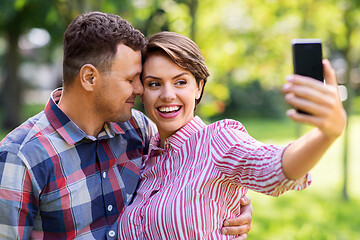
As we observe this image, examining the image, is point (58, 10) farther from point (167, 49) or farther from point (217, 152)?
point (217, 152)

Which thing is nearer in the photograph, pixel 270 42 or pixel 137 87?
pixel 137 87

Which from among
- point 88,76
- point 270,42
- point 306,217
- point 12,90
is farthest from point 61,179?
point 12,90

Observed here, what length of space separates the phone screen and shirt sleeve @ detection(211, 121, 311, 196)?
369 mm

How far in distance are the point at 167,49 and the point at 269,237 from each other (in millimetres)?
3427

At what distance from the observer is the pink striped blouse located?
172 cm

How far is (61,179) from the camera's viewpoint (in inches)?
82.7

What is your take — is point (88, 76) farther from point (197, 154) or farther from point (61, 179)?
point (197, 154)

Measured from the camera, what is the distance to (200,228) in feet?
6.39

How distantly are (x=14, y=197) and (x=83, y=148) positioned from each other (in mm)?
466

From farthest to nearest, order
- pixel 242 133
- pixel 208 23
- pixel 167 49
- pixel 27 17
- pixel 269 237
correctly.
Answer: pixel 27 17 → pixel 208 23 → pixel 269 237 → pixel 167 49 → pixel 242 133

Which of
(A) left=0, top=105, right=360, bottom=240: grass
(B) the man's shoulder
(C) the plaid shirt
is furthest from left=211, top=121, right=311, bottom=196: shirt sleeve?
(A) left=0, top=105, right=360, bottom=240: grass

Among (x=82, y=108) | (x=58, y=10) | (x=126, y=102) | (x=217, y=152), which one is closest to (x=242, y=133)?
(x=217, y=152)

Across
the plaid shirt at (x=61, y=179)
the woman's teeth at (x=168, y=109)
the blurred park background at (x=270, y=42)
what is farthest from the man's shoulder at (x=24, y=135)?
the blurred park background at (x=270, y=42)

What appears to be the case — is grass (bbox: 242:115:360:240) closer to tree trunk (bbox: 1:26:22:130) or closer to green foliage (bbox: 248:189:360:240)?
green foliage (bbox: 248:189:360:240)
